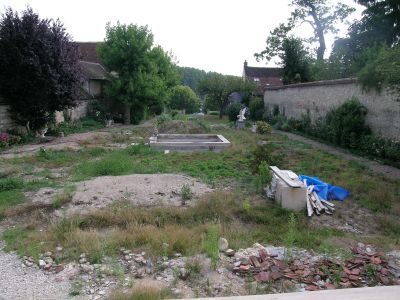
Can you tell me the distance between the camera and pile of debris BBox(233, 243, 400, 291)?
4.25 metres

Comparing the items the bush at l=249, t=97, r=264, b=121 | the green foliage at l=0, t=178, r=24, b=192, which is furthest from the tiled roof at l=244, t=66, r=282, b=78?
the green foliage at l=0, t=178, r=24, b=192

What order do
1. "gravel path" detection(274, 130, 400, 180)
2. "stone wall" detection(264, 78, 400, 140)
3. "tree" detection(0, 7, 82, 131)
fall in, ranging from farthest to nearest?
"tree" detection(0, 7, 82, 131) → "stone wall" detection(264, 78, 400, 140) → "gravel path" detection(274, 130, 400, 180)

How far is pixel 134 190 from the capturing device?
26.6 feet

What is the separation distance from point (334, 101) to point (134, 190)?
41.4 feet

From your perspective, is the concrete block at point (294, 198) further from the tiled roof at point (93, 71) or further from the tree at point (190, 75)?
the tree at point (190, 75)

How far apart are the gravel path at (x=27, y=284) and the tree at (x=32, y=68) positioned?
534 inches

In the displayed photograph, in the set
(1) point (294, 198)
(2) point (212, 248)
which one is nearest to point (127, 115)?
(1) point (294, 198)

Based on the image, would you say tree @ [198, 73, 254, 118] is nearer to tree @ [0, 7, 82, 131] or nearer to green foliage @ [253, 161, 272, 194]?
tree @ [0, 7, 82, 131]

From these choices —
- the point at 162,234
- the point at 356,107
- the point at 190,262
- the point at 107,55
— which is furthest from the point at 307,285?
the point at 107,55

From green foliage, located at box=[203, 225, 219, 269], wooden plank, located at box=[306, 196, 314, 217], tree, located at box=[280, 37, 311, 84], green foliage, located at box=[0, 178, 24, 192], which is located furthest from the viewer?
tree, located at box=[280, 37, 311, 84]

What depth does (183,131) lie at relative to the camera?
1894 centimetres

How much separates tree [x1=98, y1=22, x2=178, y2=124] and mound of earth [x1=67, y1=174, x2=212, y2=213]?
17908 millimetres

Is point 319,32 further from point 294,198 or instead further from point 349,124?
point 294,198

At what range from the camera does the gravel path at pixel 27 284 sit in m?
4.02
